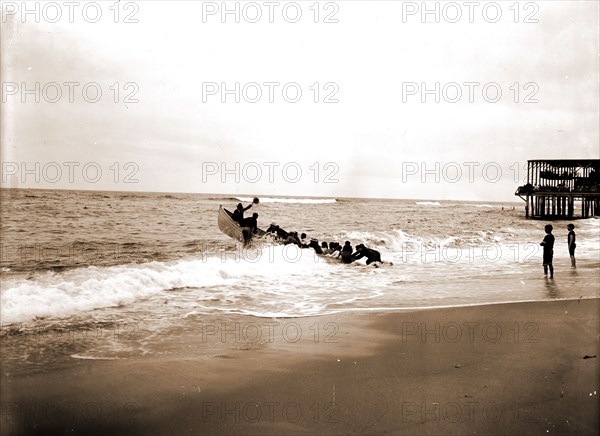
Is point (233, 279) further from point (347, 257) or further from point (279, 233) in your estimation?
point (279, 233)

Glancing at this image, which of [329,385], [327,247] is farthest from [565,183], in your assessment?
[329,385]

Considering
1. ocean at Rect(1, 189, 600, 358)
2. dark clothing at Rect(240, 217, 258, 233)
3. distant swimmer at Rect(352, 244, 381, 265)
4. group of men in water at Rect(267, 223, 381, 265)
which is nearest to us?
ocean at Rect(1, 189, 600, 358)

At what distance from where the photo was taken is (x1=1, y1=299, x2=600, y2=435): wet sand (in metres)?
3.75

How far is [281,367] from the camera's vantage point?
512cm

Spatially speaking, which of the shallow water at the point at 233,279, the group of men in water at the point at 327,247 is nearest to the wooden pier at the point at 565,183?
the shallow water at the point at 233,279

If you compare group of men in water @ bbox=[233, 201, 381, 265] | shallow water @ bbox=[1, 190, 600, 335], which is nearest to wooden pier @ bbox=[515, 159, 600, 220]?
shallow water @ bbox=[1, 190, 600, 335]

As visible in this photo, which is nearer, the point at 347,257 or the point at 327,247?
the point at 347,257

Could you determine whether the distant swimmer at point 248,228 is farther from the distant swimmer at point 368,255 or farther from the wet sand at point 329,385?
the wet sand at point 329,385

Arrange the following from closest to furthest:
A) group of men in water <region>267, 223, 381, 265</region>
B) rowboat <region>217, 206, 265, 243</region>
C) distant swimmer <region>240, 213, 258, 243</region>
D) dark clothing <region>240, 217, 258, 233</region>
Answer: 1. group of men in water <region>267, 223, 381, 265</region>
2. distant swimmer <region>240, 213, 258, 243</region>
3. rowboat <region>217, 206, 265, 243</region>
4. dark clothing <region>240, 217, 258, 233</region>

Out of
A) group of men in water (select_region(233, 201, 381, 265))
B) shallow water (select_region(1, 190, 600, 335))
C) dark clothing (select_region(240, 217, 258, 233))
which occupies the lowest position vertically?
shallow water (select_region(1, 190, 600, 335))

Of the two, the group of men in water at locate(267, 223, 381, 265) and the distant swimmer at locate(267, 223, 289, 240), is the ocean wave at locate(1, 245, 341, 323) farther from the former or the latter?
the distant swimmer at locate(267, 223, 289, 240)

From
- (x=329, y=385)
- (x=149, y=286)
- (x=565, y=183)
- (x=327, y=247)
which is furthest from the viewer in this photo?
(x=565, y=183)

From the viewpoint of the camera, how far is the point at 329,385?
15.0 ft

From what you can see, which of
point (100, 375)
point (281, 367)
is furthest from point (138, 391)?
point (281, 367)
